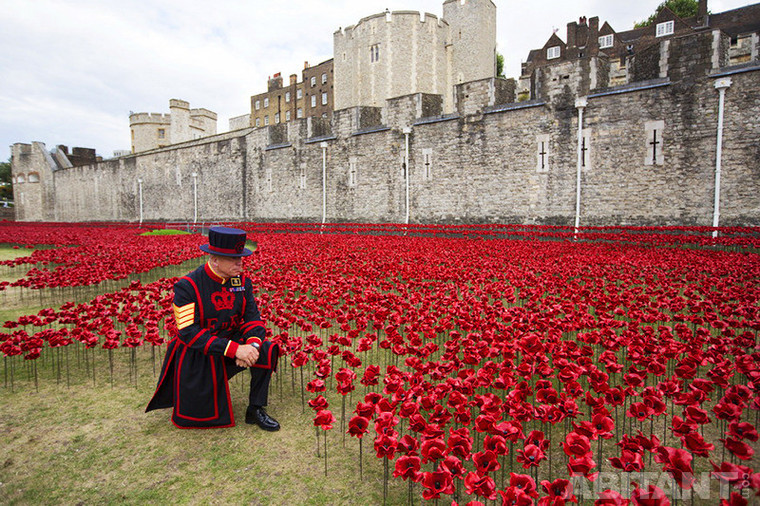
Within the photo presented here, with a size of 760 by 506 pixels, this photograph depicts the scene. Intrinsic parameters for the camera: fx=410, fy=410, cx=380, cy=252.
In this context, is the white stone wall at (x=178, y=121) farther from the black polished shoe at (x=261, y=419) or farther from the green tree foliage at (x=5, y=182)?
the black polished shoe at (x=261, y=419)

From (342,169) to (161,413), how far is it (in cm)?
2114

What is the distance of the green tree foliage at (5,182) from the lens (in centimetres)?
6412

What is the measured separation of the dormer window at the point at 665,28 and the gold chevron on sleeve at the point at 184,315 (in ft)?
172

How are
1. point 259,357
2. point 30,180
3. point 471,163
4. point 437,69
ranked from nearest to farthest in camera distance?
1. point 259,357
2. point 471,163
3. point 437,69
4. point 30,180

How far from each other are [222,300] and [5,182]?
90700 millimetres

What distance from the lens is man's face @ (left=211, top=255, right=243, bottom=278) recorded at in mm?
3420

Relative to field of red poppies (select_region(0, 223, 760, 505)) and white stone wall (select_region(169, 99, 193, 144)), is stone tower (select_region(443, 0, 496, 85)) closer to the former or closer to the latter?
field of red poppies (select_region(0, 223, 760, 505))

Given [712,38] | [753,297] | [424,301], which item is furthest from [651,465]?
[712,38]

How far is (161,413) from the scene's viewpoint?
149 inches

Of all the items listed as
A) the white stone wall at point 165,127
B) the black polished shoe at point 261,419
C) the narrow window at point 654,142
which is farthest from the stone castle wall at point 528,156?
the white stone wall at point 165,127

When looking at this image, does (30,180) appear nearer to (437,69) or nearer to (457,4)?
(437,69)

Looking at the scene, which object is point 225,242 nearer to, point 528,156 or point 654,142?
point 654,142

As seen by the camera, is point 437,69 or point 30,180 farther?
point 30,180

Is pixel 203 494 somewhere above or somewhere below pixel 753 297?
below
